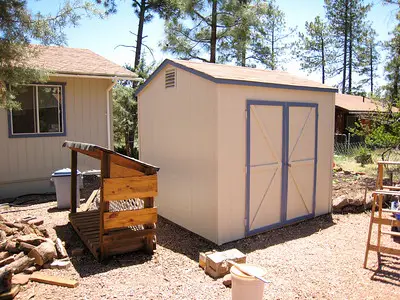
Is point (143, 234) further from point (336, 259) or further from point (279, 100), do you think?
point (279, 100)

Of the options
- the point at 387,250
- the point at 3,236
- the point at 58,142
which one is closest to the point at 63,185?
the point at 58,142

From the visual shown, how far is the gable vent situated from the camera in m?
5.97

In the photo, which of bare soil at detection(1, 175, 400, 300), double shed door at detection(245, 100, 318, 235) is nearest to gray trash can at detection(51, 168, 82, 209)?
bare soil at detection(1, 175, 400, 300)

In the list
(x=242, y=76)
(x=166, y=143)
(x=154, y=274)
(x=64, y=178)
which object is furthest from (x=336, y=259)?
(x=64, y=178)

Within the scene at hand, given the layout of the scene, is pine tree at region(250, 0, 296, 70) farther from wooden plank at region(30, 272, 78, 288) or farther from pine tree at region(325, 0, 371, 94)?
wooden plank at region(30, 272, 78, 288)

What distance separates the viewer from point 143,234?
468 cm

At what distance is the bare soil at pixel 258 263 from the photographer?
12.2 feet

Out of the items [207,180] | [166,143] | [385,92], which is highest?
[385,92]

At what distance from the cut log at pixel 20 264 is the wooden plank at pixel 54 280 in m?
0.17

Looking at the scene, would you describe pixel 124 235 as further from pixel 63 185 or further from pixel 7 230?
pixel 63 185

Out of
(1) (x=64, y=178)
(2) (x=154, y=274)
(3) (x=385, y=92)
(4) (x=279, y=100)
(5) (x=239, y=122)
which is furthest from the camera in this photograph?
(3) (x=385, y=92)

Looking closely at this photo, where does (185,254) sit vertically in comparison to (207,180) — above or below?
below

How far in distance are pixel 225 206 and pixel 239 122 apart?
128 cm

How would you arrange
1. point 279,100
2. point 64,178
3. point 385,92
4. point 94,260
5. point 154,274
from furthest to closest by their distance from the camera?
1. point 385,92
2. point 64,178
3. point 279,100
4. point 94,260
5. point 154,274
